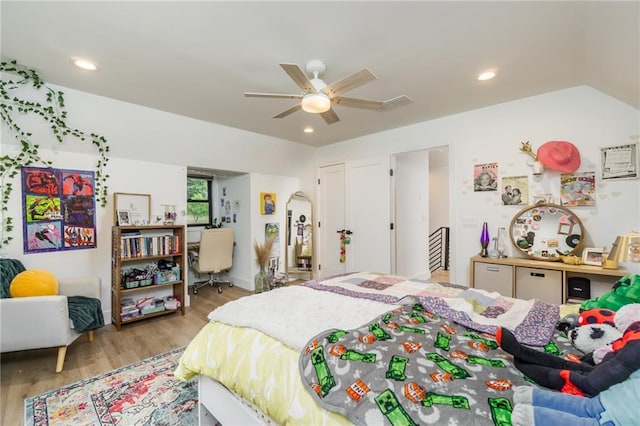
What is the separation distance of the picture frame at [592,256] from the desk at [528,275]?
0.07m

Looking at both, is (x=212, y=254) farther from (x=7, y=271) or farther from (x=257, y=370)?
(x=257, y=370)

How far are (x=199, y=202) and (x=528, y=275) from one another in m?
5.10

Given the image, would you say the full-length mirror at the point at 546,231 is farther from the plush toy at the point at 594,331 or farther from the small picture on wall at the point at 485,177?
the plush toy at the point at 594,331

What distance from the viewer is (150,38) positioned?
1.95 meters

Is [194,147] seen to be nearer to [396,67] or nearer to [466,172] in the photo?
[396,67]

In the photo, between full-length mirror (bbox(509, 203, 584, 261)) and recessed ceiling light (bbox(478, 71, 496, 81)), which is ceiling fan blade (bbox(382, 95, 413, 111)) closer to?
recessed ceiling light (bbox(478, 71, 496, 81))

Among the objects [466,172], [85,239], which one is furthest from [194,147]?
[466,172]

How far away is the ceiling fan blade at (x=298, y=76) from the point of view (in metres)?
1.69

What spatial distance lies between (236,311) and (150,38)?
1967mm

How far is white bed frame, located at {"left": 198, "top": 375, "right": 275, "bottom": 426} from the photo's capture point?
129cm

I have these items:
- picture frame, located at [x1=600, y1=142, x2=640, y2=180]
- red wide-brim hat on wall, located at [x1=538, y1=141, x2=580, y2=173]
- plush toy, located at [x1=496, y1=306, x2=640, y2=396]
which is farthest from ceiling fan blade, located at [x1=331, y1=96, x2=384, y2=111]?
picture frame, located at [x1=600, y1=142, x2=640, y2=180]

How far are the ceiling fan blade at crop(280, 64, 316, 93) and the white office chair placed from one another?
9.93 feet

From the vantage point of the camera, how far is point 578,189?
2746 millimetres

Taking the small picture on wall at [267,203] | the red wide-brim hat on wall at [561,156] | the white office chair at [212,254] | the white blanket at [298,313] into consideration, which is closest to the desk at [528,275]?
the red wide-brim hat on wall at [561,156]
